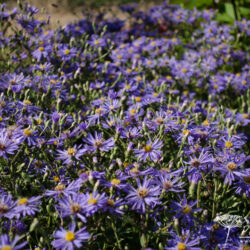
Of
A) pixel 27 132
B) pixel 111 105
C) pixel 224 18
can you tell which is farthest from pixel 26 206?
pixel 224 18

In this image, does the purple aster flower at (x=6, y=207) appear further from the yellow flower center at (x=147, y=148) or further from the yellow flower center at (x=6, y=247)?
the yellow flower center at (x=147, y=148)

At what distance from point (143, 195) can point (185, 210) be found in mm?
300

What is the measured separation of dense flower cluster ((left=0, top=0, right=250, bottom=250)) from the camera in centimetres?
206

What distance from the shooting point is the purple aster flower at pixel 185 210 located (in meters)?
2.12

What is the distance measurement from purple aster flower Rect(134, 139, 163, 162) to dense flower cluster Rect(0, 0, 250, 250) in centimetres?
1

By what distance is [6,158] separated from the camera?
2.20 m

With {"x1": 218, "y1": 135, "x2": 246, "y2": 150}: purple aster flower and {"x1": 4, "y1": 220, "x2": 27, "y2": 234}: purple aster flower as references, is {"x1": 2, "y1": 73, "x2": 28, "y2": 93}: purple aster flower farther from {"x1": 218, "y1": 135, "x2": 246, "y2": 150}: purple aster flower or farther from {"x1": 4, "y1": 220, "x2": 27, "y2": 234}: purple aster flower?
{"x1": 218, "y1": 135, "x2": 246, "y2": 150}: purple aster flower

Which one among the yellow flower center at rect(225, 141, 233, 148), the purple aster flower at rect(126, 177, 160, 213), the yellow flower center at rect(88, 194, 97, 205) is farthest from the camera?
the yellow flower center at rect(225, 141, 233, 148)

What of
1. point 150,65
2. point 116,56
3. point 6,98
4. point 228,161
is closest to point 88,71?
point 116,56

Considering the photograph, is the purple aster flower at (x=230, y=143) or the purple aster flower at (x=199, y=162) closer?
the purple aster flower at (x=199, y=162)

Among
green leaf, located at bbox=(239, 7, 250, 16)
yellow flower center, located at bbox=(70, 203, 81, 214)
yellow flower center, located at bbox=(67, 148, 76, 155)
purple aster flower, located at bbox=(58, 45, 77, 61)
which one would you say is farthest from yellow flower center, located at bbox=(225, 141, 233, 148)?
green leaf, located at bbox=(239, 7, 250, 16)

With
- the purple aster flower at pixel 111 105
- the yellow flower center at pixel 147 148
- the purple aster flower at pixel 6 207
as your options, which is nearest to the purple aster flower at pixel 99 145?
the yellow flower center at pixel 147 148

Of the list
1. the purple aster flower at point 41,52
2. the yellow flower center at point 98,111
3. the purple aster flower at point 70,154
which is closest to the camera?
the purple aster flower at point 70,154

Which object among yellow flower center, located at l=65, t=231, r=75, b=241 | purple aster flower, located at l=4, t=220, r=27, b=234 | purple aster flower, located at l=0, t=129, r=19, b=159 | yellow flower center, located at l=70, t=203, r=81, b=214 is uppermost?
purple aster flower, located at l=0, t=129, r=19, b=159
